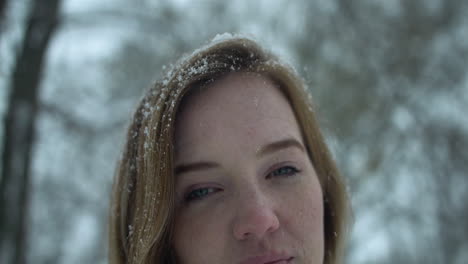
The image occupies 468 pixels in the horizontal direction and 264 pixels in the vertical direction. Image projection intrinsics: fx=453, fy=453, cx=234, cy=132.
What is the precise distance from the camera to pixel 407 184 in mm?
6145

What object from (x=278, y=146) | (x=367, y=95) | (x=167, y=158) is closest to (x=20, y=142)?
(x=167, y=158)

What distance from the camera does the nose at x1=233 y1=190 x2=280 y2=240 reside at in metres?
0.92

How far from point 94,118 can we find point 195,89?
5.63 meters

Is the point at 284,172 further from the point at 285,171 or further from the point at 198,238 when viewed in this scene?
the point at 198,238

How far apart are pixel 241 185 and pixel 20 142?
2391 millimetres

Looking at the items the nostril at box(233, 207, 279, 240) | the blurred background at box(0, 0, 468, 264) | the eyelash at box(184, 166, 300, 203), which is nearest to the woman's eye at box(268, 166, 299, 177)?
the eyelash at box(184, 166, 300, 203)

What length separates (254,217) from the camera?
3.02ft

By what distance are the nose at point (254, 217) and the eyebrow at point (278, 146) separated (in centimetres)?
9

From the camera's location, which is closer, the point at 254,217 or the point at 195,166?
the point at 254,217

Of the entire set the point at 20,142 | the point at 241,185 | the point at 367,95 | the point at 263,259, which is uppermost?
the point at 367,95

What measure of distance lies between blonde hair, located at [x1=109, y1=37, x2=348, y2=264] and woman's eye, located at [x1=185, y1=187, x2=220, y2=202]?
0.04 meters

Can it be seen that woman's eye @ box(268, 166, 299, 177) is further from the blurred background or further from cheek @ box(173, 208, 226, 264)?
the blurred background

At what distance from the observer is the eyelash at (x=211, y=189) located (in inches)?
40.2

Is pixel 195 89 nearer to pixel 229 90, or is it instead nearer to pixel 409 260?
pixel 229 90
